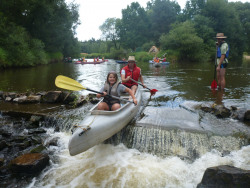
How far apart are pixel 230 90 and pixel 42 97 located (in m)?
7.42

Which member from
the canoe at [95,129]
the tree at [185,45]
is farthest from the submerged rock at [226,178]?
the tree at [185,45]

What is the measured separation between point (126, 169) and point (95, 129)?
39.3 inches

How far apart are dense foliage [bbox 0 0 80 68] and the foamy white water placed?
50.6 feet

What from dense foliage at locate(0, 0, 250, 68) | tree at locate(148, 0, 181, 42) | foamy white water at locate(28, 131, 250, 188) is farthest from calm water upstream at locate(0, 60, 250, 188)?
tree at locate(148, 0, 181, 42)

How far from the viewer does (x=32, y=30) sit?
25.1m

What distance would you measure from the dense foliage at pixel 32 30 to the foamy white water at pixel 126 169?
50.6 feet

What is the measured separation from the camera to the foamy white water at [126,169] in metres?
3.41

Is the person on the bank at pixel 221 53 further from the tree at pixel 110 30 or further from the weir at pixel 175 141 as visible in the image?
the tree at pixel 110 30

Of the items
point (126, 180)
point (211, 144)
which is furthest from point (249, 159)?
point (126, 180)

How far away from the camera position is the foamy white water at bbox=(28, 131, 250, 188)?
3.41 m

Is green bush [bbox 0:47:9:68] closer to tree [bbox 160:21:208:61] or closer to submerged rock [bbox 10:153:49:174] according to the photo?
submerged rock [bbox 10:153:49:174]

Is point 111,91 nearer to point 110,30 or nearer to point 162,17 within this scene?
point 162,17

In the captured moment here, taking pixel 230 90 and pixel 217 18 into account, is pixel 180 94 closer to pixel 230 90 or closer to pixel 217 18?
pixel 230 90

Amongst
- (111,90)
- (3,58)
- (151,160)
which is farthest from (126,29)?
(151,160)
